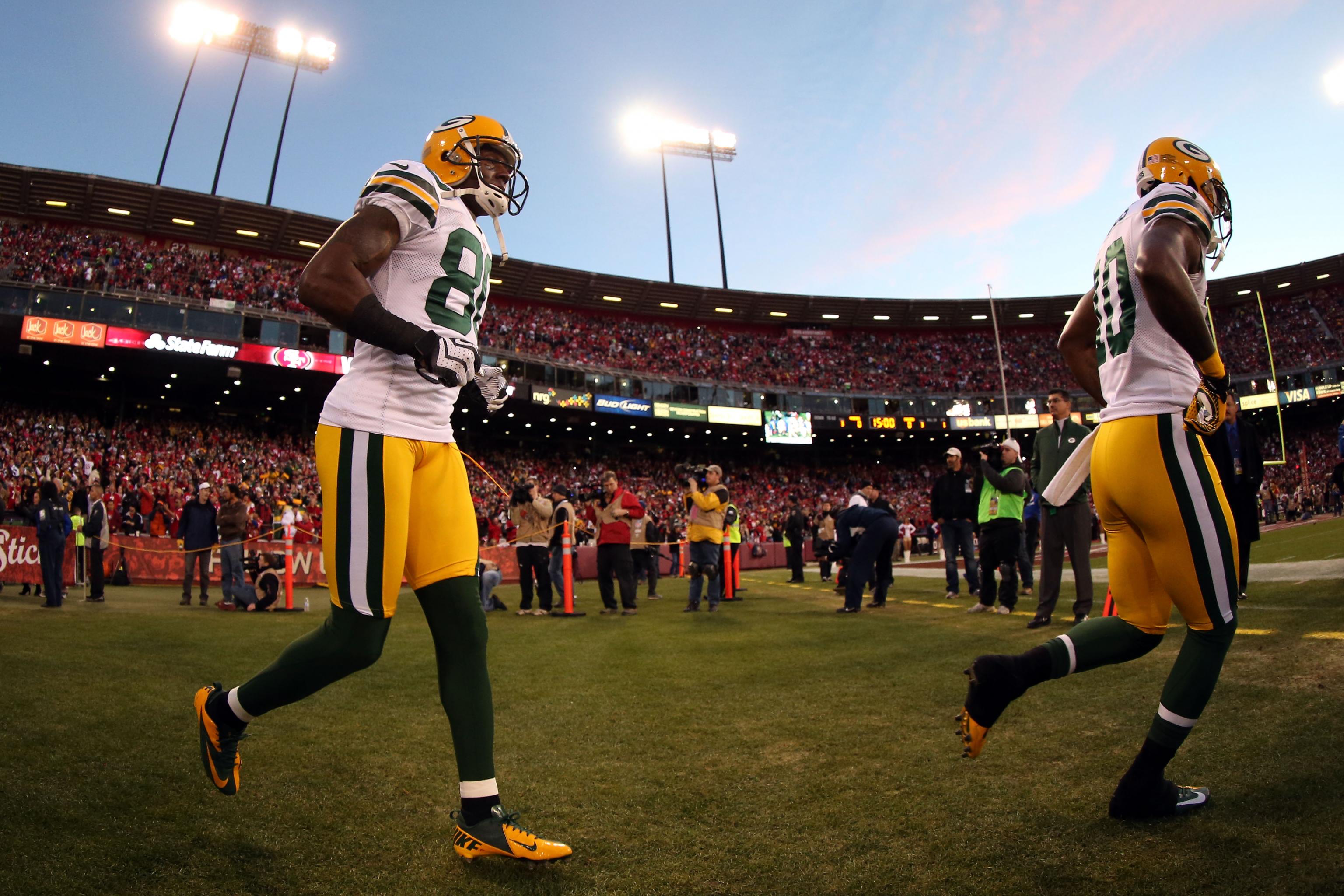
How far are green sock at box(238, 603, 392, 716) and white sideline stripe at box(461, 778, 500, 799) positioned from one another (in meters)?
0.48

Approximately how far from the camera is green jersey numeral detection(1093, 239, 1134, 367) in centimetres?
280

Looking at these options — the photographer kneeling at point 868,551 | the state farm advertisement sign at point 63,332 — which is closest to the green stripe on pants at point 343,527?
the photographer kneeling at point 868,551

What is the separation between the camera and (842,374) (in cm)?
4491

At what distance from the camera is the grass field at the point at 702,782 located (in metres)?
2.12

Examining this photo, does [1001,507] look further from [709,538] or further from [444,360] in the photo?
[444,360]

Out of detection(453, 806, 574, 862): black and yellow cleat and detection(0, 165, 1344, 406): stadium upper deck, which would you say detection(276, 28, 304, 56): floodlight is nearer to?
detection(0, 165, 1344, 406): stadium upper deck

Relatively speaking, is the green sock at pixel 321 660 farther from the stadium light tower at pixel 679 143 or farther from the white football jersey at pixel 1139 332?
the stadium light tower at pixel 679 143

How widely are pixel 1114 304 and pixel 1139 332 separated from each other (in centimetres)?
18

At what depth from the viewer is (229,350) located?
85.1 ft

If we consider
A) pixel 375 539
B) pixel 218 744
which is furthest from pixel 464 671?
pixel 218 744

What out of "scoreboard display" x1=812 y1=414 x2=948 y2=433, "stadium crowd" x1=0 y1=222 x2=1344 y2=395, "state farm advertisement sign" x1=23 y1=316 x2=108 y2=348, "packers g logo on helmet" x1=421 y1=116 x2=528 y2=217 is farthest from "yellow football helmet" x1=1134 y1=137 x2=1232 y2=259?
"scoreboard display" x1=812 y1=414 x2=948 y2=433

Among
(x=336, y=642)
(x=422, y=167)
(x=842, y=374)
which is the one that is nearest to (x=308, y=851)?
(x=336, y=642)

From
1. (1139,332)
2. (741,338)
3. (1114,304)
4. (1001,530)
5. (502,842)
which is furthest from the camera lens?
(741,338)

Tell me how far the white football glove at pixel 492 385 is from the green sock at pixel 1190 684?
245cm
